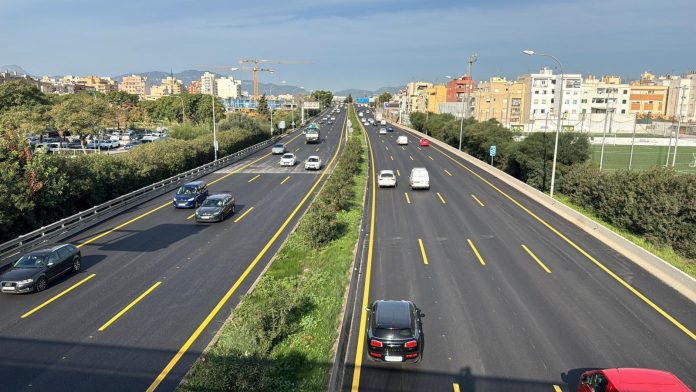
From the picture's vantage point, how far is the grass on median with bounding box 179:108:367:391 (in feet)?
32.4

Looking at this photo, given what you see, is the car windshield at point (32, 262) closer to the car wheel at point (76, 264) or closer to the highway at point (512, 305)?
the car wheel at point (76, 264)

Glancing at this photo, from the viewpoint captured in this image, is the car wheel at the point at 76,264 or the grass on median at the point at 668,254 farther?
the grass on median at the point at 668,254

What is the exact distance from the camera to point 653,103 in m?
152

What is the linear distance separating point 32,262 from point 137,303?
4932 mm

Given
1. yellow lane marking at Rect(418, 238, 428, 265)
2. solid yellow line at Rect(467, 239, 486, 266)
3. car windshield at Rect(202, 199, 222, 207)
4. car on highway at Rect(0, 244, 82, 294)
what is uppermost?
car windshield at Rect(202, 199, 222, 207)

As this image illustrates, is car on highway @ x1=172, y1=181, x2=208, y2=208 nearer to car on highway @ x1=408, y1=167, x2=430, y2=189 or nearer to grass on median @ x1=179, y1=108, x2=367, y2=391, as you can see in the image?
grass on median @ x1=179, y1=108, x2=367, y2=391

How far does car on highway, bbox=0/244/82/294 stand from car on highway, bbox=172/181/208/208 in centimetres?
1144

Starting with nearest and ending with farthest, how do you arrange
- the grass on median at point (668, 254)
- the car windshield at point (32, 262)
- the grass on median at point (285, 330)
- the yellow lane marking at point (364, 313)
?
the grass on median at point (285, 330) → the yellow lane marking at point (364, 313) → the car windshield at point (32, 262) → the grass on median at point (668, 254)

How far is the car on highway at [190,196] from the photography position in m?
30.4

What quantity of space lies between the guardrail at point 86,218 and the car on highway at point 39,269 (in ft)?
10.3

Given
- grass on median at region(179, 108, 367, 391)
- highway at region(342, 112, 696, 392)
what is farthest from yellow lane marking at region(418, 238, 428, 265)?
grass on median at region(179, 108, 367, 391)

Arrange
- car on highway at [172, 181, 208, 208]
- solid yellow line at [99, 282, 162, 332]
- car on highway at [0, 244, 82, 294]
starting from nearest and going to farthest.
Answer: solid yellow line at [99, 282, 162, 332] → car on highway at [0, 244, 82, 294] → car on highway at [172, 181, 208, 208]

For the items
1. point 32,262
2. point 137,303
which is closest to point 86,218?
point 32,262

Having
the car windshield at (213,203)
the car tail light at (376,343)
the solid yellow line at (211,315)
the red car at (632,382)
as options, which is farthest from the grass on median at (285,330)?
the car windshield at (213,203)
